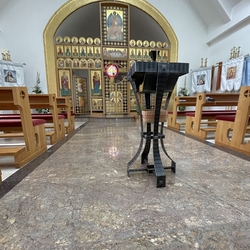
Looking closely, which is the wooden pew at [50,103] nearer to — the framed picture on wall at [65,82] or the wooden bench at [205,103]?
the wooden bench at [205,103]

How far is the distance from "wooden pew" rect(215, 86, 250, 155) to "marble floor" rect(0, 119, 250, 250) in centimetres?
38

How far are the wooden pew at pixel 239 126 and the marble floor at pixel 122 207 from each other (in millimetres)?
378

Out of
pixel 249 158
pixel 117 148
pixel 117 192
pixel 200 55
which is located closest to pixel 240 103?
pixel 249 158

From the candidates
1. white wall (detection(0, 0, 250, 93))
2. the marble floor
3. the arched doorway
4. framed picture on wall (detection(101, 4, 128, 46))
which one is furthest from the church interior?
framed picture on wall (detection(101, 4, 128, 46))

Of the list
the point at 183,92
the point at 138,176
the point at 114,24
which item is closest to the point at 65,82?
the point at 114,24

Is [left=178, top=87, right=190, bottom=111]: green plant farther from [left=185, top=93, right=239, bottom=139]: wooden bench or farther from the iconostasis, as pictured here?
[left=185, top=93, right=239, bottom=139]: wooden bench

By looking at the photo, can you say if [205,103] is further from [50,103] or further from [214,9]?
[214,9]

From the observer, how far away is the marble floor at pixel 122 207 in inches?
28.9

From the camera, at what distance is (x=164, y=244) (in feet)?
2.34

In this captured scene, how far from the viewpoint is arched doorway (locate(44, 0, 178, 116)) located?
231 inches

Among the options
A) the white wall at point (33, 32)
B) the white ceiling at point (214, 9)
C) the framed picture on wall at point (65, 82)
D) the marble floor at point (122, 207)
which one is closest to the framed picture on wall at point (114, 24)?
the white wall at point (33, 32)

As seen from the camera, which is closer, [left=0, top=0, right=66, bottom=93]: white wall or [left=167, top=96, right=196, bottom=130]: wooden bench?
[left=167, top=96, right=196, bottom=130]: wooden bench

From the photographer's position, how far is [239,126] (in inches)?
76.9

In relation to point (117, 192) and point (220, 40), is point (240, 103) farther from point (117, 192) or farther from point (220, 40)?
point (220, 40)
